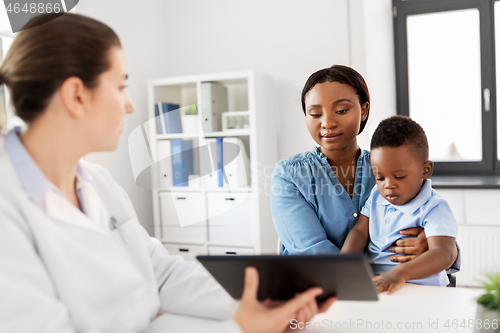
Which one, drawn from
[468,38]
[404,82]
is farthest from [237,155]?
[468,38]

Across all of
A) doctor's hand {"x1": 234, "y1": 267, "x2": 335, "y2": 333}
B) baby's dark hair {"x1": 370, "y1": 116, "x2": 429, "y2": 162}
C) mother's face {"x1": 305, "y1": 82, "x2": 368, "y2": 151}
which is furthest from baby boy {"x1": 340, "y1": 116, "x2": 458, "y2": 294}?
doctor's hand {"x1": 234, "y1": 267, "x2": 335, "y2": 333}

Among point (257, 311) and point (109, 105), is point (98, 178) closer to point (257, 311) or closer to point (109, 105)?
point (109, 105)

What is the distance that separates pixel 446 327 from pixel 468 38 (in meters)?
3.13

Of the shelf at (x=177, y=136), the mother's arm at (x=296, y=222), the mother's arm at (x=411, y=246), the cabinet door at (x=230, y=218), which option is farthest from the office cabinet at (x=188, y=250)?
the mother's arm at (x=411, y=246)

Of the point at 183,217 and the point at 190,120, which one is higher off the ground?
the point at 190,120

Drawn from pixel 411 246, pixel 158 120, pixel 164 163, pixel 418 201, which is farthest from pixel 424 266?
pixel 158 120

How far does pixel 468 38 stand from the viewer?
3389 mm

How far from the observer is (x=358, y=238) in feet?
4.66

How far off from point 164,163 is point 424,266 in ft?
8.62

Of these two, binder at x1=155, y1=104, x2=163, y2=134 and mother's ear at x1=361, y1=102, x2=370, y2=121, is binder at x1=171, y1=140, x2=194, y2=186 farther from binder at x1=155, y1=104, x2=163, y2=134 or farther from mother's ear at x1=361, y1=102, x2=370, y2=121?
mother's ear at x1=361, y1=102, x2=370, y2=121

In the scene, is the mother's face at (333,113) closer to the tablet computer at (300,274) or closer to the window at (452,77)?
the tablet computer at (300,274)

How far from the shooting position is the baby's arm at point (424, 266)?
3.69 feet

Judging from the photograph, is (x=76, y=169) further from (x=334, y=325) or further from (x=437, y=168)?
(x=437, y=168)

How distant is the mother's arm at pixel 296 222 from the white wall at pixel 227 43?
2006mm
